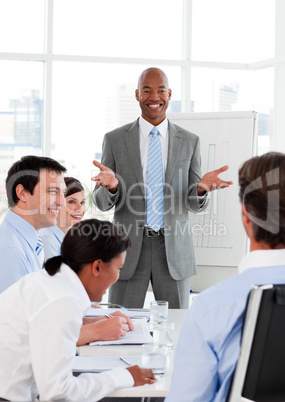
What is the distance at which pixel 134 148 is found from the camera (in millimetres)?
3434

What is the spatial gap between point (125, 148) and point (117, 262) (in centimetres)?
173

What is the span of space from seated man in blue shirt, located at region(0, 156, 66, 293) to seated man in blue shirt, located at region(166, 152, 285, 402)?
1008mm

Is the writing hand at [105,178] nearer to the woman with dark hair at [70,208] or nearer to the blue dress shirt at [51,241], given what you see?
the woman with dark hair at [70,208]

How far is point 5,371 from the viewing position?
64.0 inches

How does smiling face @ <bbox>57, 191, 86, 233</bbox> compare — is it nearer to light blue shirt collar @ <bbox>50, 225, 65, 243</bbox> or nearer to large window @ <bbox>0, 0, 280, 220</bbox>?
light blue shirt collar @ <bbox>50, 225, 65, 243</bbox>

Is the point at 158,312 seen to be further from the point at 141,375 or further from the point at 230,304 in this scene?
the point at 230,304

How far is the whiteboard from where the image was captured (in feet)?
14.3

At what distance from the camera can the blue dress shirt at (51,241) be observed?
289cm

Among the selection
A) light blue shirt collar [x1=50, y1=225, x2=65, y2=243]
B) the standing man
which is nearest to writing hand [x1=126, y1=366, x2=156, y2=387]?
light blue shirt collar [x1=50, y1=225, x2=65, y2=243]

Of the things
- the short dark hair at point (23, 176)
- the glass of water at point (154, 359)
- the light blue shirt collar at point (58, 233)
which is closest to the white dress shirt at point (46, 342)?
the glass of water at point (154, 359)

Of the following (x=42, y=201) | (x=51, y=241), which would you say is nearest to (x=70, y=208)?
(x=51, y=241)

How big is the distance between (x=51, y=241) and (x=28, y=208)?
1.73 feet

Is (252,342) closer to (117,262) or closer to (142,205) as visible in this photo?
(117,262)

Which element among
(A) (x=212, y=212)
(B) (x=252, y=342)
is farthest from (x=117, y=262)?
(A) (x=212, y=212)
